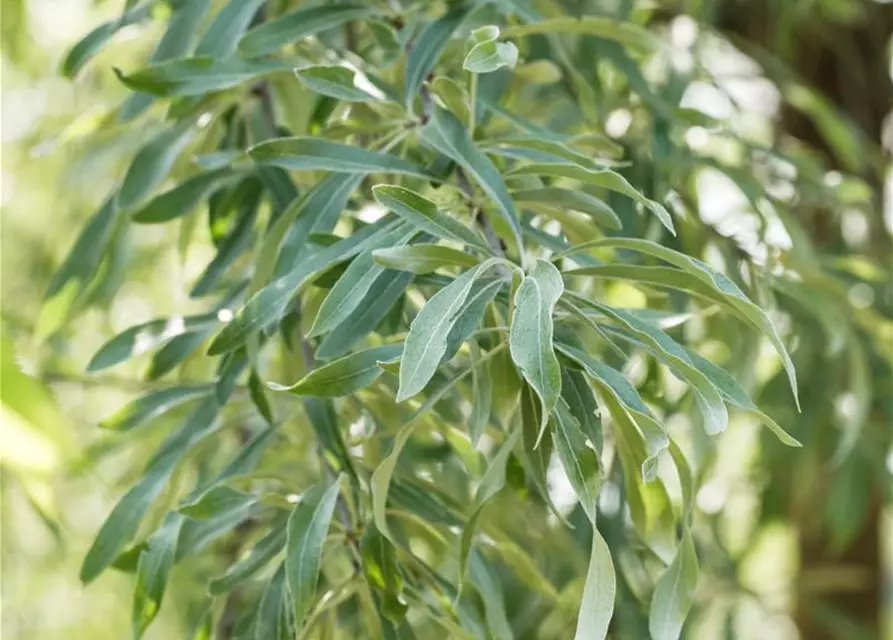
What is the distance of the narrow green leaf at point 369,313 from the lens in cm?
42

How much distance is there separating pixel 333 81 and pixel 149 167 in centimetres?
14

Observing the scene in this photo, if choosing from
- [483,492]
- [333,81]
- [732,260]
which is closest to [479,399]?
[483,492]

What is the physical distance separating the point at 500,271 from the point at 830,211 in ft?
2.40

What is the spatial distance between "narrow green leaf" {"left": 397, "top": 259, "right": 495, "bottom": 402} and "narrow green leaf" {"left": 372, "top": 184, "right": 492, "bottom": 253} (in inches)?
1.4

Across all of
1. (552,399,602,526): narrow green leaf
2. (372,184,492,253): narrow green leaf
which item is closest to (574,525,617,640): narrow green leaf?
(552,399,602,526): narrow green leaf

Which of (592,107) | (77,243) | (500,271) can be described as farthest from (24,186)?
(500,271)

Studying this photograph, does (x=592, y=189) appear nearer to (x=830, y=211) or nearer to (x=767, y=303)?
(x=767, y=303)

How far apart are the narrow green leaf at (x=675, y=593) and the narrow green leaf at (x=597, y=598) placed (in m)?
0.04

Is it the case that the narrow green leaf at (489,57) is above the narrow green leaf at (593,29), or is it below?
above

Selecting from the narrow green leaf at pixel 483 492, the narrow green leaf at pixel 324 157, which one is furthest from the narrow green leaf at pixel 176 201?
the narrow green leaf at pixel 483 492

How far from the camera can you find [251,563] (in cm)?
46

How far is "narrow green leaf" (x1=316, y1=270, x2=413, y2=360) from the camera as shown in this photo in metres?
0.42

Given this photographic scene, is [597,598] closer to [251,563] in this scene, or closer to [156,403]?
[251,563]

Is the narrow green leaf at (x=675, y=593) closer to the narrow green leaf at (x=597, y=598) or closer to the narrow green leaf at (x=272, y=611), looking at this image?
the narrow green leaf at (x=597, y=598)
